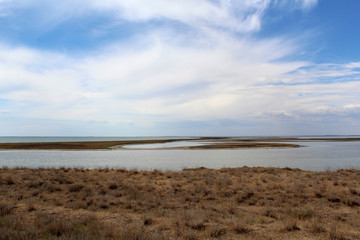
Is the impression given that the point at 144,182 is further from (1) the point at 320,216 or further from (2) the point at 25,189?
(1) the point at 320,216

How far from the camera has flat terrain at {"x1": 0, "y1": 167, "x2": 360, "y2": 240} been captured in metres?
7.32

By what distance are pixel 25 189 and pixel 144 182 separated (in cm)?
686

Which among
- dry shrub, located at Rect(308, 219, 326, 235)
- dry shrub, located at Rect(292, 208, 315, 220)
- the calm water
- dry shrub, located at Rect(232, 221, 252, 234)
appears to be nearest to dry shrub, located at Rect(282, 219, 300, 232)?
dry shrub, located at Rect(308, 219, 326, 235)

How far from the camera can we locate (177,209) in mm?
10883

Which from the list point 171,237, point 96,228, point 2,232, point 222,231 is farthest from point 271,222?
point 2,232

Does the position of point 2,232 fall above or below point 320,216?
above

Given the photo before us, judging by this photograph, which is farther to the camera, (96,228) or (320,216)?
(320,216)

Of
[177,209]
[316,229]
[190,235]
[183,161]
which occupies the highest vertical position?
[190,235]

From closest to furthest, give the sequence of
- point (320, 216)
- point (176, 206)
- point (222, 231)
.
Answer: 1. point (222, 231)
2. point (320, 216)
3. point (176, 206)

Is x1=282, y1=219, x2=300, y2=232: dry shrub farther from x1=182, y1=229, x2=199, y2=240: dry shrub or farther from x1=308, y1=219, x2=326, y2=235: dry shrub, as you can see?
x1=182, y1=229, x2=199, y2=240: dry shrub

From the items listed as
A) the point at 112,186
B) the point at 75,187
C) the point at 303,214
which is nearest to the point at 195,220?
the point at 303,214

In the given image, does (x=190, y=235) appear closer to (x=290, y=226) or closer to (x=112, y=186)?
(x=290, y=226)

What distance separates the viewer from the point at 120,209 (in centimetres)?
1055

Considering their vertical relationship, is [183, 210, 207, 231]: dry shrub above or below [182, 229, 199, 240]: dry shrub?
below
